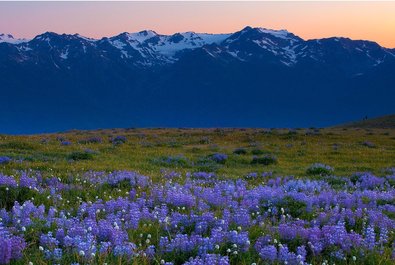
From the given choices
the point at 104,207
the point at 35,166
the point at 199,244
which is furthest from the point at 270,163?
the point at 199,244

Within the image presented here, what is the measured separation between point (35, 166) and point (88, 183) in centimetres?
460

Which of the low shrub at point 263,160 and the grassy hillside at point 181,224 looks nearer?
the grassy hillside at point 181,224

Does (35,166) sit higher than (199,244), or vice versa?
(35,166)

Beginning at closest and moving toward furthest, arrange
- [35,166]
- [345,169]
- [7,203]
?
[7,203]
[35,166]
[345,169]

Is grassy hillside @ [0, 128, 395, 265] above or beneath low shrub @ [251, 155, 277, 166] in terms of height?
beneath

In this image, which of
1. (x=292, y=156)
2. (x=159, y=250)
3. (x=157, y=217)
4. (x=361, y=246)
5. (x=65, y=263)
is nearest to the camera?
(x=65, y=263)

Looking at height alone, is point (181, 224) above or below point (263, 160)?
below

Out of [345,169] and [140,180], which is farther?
[345,169]

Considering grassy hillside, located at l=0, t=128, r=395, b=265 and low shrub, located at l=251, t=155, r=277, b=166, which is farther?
low shrub, located at l=251, t=155, r=277, b=166

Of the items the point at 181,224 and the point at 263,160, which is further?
the point at 263,160

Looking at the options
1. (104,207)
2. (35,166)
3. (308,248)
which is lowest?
(308,248)

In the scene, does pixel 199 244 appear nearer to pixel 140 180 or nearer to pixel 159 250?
pixel 159 250

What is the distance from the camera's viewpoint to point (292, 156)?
1088 inches

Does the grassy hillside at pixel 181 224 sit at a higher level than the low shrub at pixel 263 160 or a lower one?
lower
